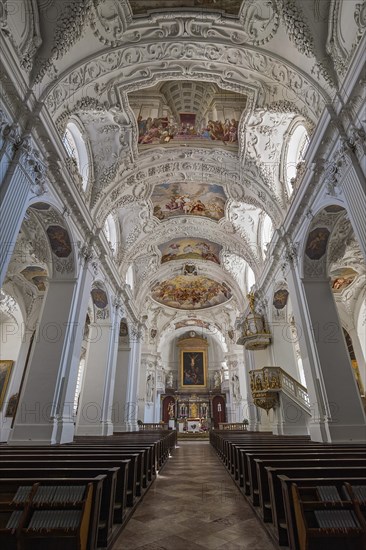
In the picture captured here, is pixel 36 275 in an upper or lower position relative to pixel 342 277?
lower

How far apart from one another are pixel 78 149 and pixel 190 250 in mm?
10028

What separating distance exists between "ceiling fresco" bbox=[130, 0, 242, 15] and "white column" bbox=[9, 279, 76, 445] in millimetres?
6987

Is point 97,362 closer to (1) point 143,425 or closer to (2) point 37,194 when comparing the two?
(2) point 37,194

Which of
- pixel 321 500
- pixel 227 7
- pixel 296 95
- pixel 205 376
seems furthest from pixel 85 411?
pixel 205 376

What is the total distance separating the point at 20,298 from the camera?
1503 centimetres

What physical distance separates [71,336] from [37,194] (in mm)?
3779

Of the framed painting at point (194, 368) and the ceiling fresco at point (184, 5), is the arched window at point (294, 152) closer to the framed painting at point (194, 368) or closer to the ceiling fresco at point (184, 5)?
the ceiling fresco at point (184, 5)

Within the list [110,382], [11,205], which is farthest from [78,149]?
[110,382]

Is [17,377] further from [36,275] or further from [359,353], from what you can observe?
[359,353]

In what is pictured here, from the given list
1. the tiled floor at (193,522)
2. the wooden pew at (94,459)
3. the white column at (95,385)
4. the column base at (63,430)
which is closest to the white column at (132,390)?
the white column at (95,385)

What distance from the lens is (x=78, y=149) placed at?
9.82 meters

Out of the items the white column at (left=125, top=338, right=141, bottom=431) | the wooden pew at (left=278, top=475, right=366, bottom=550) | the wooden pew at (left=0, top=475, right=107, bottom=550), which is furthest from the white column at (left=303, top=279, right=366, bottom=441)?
the white column at (left=125, top=338, right=141, bottom=431)

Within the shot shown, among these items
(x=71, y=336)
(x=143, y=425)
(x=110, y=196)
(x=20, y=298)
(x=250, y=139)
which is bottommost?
(x=143, y=425)

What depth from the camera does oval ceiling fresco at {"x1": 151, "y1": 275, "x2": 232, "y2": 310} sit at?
74.9 ft
